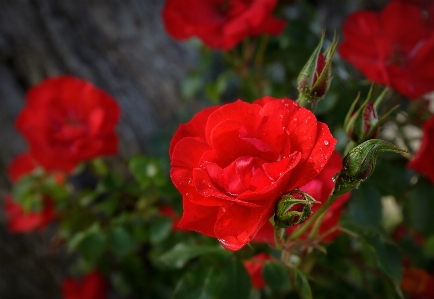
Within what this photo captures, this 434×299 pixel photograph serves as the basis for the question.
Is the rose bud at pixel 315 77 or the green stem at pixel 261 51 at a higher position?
the rose bud at pixel 315 77

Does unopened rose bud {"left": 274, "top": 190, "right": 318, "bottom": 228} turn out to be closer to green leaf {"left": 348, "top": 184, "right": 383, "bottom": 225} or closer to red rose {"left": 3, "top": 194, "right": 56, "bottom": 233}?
green leaf {"left": 348, "top": 184, "right": 383, "bottom": 225}

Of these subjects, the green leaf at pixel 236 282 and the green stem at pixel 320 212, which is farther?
the green leaf at pixel 236 282

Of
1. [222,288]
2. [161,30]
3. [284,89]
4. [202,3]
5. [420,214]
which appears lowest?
[420,214]

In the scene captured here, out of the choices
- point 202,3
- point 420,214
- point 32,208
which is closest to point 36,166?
point 32,208

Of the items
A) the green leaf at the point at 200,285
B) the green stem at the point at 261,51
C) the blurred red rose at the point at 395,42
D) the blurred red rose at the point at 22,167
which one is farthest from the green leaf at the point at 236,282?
the blurred red rose at the point at 22,167

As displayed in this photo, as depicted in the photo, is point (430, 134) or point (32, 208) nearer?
point (430, 134)

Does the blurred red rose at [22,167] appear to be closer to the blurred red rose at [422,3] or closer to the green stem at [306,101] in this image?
the green stem at [306,101]

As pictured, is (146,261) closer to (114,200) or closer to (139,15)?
(114,200)

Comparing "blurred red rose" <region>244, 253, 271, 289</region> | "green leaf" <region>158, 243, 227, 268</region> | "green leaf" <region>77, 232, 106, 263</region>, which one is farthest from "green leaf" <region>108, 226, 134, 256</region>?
"blurred red rose" <region>244, 253, 271, 289</region>
